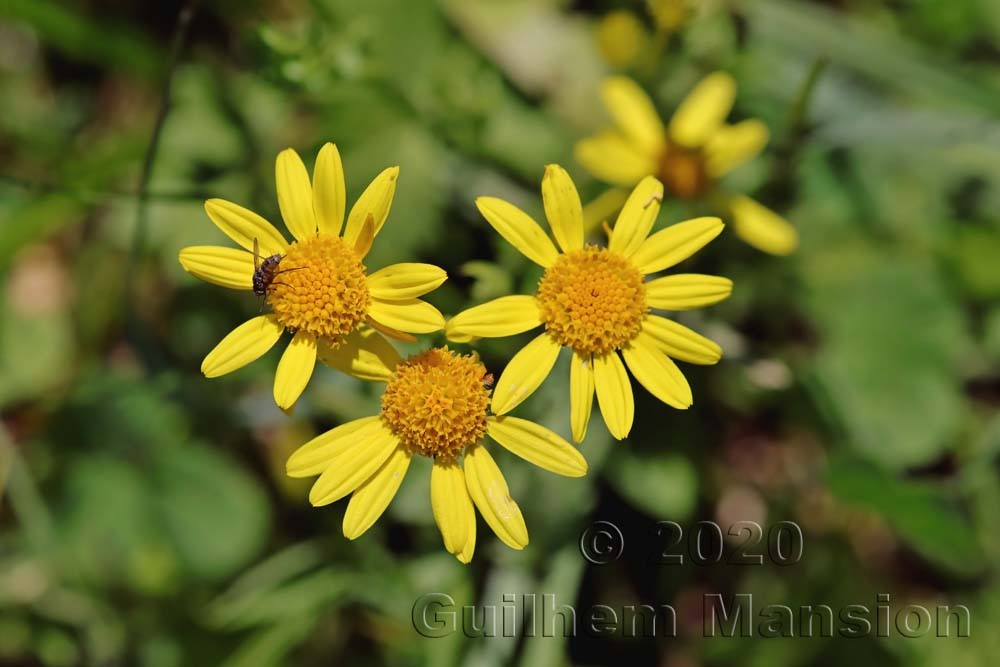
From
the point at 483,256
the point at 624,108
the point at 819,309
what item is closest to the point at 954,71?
the point at 819,309

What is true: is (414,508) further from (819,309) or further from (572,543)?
(819,309)

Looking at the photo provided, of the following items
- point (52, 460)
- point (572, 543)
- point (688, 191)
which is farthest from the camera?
point (52, 460)

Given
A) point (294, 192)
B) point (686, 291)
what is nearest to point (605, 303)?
point (686, 291)

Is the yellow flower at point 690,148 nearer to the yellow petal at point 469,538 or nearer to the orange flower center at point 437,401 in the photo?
the orange flower center at point 437,401

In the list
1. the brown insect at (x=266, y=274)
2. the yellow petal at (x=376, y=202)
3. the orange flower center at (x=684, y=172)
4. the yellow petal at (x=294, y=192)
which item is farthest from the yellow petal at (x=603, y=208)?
the brown insect at (x=266, y=274)

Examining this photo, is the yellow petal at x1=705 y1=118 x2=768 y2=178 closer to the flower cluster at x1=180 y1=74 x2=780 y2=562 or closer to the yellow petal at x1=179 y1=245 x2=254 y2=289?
the flower cluster at x1=180 y1=74 x2=780 y2=562

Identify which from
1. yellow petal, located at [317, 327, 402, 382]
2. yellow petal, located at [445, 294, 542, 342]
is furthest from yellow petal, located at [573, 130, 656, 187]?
yellow petal, located at [317, 327, 402, 382]
